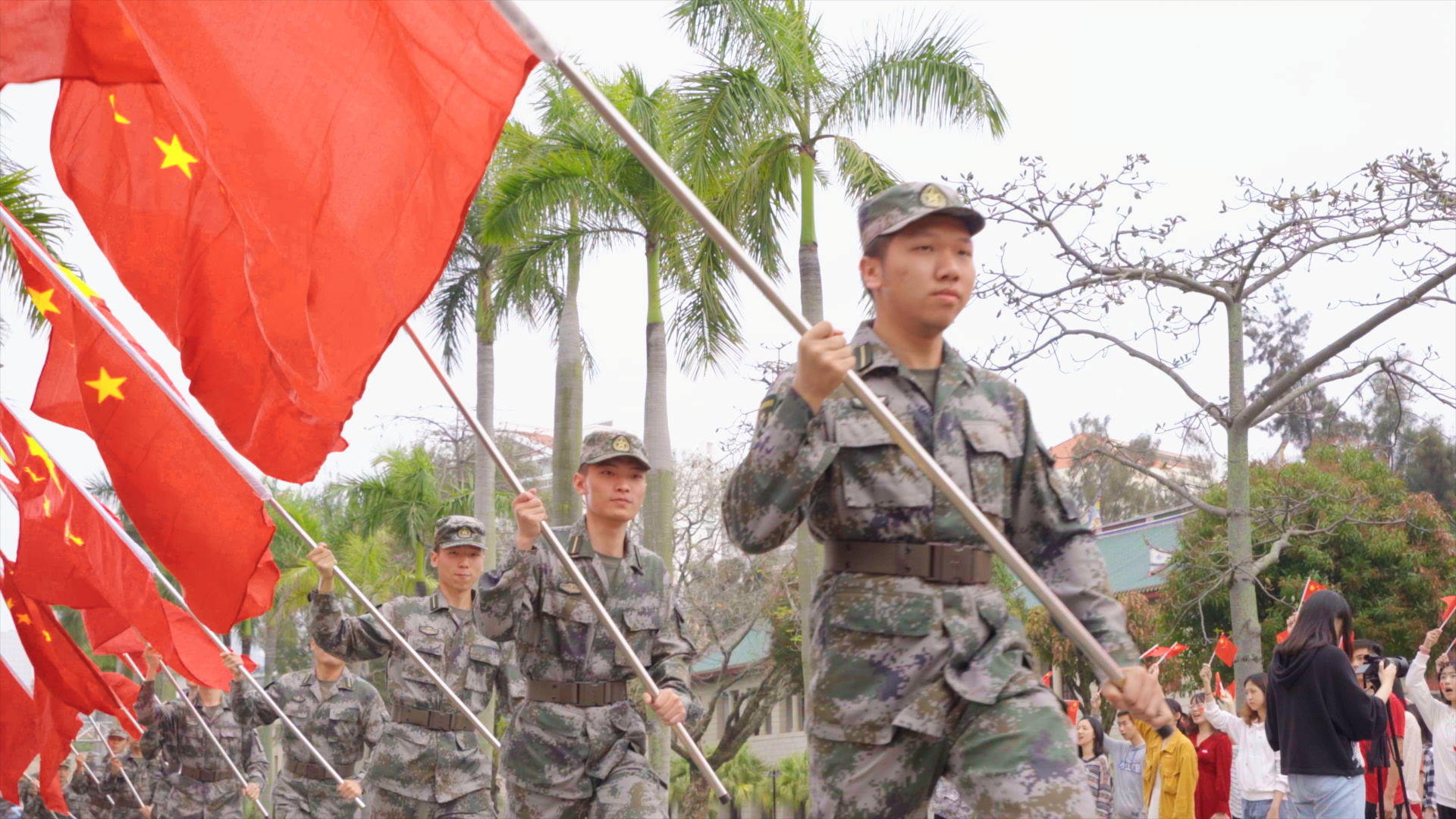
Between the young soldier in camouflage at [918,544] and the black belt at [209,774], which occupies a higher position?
the young soldier in camouflage at [918,544]

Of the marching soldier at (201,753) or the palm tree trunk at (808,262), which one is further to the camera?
the palm tree trunk at (808,262)

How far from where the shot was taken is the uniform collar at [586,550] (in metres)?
7.78

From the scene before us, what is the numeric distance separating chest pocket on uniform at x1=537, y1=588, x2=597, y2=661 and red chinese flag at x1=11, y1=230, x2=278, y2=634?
2.06m

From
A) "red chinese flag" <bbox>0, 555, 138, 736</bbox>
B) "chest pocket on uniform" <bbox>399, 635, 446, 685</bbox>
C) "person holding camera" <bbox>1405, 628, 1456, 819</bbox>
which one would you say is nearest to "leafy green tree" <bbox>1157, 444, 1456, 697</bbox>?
"person holding camera" <bbox>1405, 628, 1456, 819</bbox>

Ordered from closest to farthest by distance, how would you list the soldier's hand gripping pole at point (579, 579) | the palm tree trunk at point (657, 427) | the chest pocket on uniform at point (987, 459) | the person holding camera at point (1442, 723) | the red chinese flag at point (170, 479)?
1. the chest pocket on uniform at point (987, 459)
2. the soldier's hand gripping pole at point (579, 579)
3. the red chinese flag at point (170, 479)
4. the person holding camera at point (1442, 723)
5. the palm tree trunk at point (657, 427)

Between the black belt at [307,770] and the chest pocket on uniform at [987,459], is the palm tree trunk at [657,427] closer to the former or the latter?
the black belt at [307,770]

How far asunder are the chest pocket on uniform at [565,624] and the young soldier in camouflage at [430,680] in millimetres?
2013

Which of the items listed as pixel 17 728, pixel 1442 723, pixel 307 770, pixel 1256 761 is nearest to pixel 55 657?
pixel 17 728

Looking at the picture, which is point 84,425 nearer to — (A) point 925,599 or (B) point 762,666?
(A) point 925,599

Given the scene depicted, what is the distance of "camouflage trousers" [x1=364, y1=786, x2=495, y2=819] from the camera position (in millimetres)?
9625

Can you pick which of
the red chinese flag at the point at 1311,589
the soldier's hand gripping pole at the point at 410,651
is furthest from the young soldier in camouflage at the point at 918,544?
the red chinese flag at the point at 1311,589

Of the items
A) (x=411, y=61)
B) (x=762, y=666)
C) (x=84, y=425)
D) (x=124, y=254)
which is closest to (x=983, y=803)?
(x=411, y=61)

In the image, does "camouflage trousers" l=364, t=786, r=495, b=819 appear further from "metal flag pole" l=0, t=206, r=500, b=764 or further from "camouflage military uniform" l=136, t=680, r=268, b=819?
"camouflage military uniform" l=136, t=680, r=268, b=819

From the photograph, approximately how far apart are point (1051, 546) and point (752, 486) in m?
0.98
